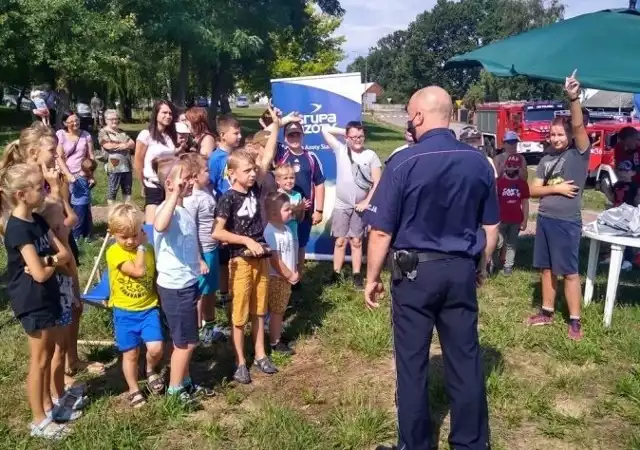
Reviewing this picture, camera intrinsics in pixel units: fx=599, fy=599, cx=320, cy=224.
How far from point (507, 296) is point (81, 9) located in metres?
17.7

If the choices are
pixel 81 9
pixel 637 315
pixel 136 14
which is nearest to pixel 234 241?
pixel 637 315

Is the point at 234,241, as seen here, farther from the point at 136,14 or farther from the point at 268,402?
the point at 136,14

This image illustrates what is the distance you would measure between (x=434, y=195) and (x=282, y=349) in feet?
7.49

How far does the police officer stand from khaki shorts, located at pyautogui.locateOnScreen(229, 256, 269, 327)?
4.12 feet

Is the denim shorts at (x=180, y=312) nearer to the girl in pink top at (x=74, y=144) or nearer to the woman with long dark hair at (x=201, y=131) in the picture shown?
the woman with long dark hair at (x=201, y=131)

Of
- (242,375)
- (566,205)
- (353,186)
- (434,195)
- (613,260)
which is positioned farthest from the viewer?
(353,186)

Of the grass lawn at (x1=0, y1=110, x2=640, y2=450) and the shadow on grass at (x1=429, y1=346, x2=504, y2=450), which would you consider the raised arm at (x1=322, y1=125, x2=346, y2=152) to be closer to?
the grass lawn at (x1=0, y1=110, x2=640, y2=450)

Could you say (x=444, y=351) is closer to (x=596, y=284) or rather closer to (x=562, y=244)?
(x=562, y=244)

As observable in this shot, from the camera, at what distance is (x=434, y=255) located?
3.12 meters

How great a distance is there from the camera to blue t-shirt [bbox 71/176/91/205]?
733cm

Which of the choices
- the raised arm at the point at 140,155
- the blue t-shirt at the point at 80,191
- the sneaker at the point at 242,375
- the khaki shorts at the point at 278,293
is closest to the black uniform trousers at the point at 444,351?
the sneaker at the point at 242,375

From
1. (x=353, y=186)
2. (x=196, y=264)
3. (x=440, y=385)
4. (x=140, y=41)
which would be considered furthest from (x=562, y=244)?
(x=140, y=41)

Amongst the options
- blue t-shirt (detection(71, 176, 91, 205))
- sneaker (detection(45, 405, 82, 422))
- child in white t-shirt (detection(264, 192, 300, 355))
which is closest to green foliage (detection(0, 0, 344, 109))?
blue t-shirt (detection(71, 176, 91, 205))

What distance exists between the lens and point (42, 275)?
3.29 metres
